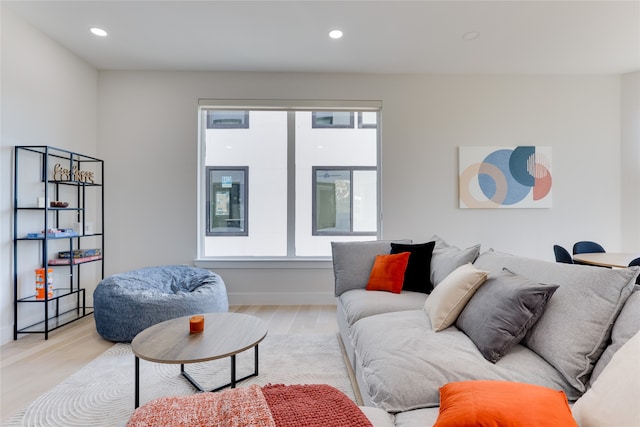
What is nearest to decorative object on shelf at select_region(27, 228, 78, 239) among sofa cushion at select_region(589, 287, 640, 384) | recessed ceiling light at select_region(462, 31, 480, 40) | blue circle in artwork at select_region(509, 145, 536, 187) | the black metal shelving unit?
the black metal shelving unit

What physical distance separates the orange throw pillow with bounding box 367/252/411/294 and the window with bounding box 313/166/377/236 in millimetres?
1306

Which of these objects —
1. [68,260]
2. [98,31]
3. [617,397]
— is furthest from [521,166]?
[68,260]

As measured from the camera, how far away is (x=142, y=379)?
203 centimetres

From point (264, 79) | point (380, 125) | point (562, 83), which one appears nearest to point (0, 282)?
point (264, 79)

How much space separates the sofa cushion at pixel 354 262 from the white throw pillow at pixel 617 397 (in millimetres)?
1844

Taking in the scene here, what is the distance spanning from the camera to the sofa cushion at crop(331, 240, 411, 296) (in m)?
2.70

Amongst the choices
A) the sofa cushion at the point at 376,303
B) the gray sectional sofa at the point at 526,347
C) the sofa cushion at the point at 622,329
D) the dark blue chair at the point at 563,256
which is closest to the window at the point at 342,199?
the sofa cushion at the point at 376,303

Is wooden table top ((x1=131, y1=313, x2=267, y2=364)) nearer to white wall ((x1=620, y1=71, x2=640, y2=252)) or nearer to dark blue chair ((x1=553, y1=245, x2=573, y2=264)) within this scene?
dark blue chair ((x1=553, y1=245, x2=573, y2=264))

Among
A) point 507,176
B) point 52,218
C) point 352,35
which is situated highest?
point 352,35

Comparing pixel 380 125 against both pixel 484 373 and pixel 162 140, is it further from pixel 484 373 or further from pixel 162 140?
pixel 484 373

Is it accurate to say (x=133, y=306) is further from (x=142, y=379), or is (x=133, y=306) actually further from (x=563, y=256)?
(x=563, y=256)

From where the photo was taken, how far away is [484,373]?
121cm

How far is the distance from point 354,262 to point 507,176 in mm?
2457

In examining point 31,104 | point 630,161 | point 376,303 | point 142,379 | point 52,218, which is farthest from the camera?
point 630,161
